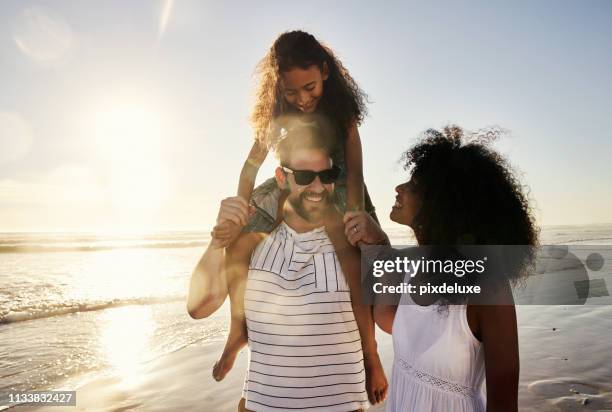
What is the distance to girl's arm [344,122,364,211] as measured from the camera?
9.67 feet

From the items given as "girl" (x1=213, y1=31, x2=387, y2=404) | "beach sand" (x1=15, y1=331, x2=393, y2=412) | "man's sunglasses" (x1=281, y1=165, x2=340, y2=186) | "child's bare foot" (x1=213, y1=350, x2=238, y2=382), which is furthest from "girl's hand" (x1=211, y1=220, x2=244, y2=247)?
"beach sand" (x1=15, y1=331, x2=393, y2=412)

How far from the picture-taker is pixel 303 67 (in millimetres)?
3652

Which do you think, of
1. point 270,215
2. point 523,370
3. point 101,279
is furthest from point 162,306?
point 270,215

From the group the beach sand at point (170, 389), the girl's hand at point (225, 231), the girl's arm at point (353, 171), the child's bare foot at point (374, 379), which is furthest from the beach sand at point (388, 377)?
the girl's hand at point (225, 231)

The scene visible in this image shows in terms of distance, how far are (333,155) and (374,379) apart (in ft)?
5.00

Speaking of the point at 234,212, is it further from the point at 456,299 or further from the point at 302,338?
the point at 456,299

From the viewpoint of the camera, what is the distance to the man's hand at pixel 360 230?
2.26 meters

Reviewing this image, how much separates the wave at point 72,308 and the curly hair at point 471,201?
10.8 metres

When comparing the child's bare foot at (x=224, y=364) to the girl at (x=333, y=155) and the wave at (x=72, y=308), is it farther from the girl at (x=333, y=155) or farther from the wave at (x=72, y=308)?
the wave at (x=72, y=308)

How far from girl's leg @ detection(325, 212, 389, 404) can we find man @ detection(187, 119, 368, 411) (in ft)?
0.14

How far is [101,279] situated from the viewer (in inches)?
611

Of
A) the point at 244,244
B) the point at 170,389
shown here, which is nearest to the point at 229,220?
the point at 244,244

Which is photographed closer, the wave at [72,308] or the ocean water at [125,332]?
the ocean water at [125,332]

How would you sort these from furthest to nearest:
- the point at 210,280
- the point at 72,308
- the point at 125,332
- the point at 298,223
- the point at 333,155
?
the point at 72,308 → the point at 125,332 → the point at 333,155 → the point at 298,223 → the point at 210,280
